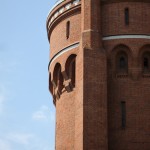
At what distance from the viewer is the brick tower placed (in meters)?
23.8

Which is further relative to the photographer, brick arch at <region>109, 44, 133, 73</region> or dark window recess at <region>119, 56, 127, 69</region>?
dark window recess at <region>119, 56, 127, 69</region>

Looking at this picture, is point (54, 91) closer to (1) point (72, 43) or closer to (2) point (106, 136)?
(1) point (72, 43)

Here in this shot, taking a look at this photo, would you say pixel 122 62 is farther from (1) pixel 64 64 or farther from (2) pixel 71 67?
(1) pixel 64 64

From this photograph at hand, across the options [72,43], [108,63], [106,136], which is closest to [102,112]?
[106,136]

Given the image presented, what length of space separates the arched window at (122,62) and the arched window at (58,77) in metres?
3.02

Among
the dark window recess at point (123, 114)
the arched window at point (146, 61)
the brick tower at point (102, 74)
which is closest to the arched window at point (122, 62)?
the brick tower at point (102, 74)

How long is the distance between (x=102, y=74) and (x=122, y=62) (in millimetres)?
1621

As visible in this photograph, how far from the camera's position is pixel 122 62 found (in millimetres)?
25500

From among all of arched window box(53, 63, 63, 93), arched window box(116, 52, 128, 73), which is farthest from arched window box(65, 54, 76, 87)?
arched window box(116, 52, 128, 73)

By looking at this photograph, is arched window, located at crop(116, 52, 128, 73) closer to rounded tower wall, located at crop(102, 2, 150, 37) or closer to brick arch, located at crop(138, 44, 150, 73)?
brick arch, located at crop(138, 44, 150, 73)

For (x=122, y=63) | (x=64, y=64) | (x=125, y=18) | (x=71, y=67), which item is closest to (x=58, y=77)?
(x=64, y=64)

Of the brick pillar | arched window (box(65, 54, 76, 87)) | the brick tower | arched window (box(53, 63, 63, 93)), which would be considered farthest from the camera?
arched window (box(53, 63, 63, 93))

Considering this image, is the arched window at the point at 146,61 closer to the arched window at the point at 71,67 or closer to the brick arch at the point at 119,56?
the brick arch at the point at 119,56

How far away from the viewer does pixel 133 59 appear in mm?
25172
